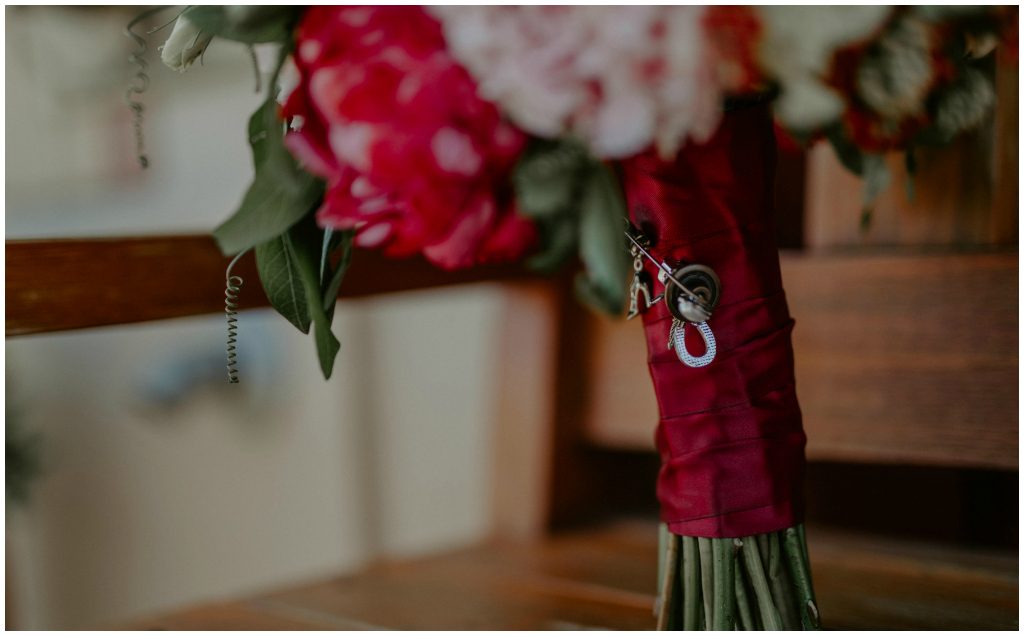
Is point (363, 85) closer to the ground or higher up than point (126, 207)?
closer to the ground

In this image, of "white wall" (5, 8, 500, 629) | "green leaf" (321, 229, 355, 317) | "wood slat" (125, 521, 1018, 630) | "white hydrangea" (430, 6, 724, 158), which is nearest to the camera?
"white hydrangea" (430, 6, 724, 158)

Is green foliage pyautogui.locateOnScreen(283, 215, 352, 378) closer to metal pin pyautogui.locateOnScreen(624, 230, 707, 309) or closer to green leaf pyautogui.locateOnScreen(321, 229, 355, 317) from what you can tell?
green leaf pyautogui.locateOnScreen(321, 229, 355, 317)

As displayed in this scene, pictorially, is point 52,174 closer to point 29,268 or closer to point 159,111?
point 159,111

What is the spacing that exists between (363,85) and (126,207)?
182 cm

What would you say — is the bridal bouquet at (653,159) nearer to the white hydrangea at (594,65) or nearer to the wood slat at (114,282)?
the white hydrangea at (594,65)

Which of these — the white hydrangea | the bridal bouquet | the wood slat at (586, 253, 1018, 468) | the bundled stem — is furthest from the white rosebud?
the wood slat at (586, 253, 1018, 468)

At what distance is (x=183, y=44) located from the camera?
36 cm

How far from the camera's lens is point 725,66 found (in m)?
0.29

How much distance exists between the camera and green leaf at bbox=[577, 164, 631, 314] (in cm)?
31

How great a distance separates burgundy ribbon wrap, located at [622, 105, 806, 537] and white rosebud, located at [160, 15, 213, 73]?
18 cm

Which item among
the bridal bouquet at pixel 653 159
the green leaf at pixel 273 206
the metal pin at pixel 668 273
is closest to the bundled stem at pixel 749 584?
the bridal bouquet at pixel 653 159

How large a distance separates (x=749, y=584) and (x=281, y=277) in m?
0.24

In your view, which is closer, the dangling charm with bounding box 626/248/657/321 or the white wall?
the dangling charm with bounding box 626/248/657/321

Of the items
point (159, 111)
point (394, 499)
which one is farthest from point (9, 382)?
point (394, 499)
